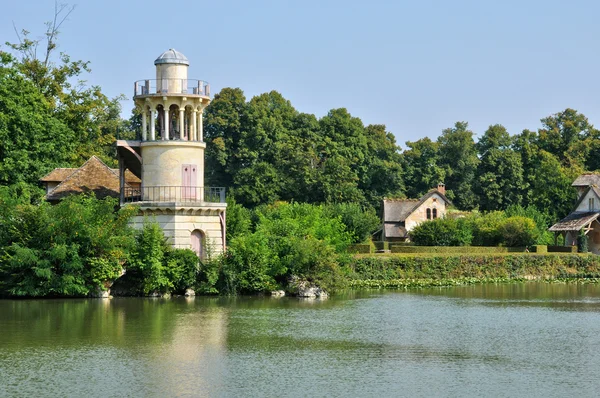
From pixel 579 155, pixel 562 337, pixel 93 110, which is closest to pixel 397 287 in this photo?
pixel 562 337

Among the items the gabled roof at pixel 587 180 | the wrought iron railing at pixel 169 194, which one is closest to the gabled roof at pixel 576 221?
the gabled roof at pixel 587 180

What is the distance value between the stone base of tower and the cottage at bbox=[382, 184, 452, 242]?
28.4 m

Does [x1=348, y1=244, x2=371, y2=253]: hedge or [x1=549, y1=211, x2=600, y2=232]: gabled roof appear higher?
[x1=549, y1=211, x2=600, y2=232]: gabled roof

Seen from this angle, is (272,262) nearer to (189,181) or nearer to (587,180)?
(189,181)

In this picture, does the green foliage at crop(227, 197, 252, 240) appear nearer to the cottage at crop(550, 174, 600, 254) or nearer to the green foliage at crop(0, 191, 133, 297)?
the green foliage at crop(0, 191, 133, 297)

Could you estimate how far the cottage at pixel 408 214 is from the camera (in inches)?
2965

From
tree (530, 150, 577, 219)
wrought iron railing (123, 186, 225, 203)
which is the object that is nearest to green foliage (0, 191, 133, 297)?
wrought iron railing (123, 186, 225, 203)

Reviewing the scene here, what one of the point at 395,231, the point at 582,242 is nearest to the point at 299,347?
the point at 582,242

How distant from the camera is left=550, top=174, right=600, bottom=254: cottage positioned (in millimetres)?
67938

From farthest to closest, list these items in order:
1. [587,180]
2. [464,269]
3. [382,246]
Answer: [587,180]
[382,246]
[464,269]

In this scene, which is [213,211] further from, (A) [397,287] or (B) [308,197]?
(B) [308,197]

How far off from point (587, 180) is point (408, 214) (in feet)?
40.0

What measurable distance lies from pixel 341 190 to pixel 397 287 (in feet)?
87.0

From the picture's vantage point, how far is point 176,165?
161ft
